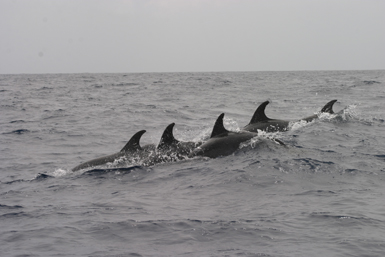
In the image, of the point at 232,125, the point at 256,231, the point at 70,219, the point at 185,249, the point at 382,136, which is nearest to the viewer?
the point at 185,249

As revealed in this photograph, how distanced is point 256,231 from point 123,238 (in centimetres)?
189

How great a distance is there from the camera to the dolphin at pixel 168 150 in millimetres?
11625

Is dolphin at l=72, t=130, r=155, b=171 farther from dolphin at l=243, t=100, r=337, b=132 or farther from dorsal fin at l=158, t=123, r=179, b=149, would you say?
dolphin at l=243, t=100, r=337, b=132

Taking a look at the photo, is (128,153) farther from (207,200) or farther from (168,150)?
(207,200)

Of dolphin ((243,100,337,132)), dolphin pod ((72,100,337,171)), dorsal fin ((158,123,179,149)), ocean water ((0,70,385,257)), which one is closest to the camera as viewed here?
ocean water ((0,70,385,257))

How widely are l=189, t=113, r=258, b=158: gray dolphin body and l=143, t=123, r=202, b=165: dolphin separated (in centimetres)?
26

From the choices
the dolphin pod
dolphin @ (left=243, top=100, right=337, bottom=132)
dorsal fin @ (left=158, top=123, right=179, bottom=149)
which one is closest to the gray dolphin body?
the dolphin pod

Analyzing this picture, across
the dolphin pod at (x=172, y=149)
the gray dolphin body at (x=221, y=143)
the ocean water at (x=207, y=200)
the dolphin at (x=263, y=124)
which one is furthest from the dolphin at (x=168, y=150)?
the dolphin at (x=263, y=124)

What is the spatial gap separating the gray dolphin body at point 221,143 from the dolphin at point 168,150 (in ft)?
0.86

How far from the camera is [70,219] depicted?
24.8 ft

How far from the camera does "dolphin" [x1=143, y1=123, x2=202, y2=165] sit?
1162cm

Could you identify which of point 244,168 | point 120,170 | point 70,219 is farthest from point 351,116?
point 70,219

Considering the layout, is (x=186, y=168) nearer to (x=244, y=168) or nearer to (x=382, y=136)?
(x=244, y=168)

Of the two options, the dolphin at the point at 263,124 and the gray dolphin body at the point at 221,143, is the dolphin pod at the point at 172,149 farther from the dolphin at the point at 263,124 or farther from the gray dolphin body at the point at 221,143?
the dolphin at the point at 263,124
